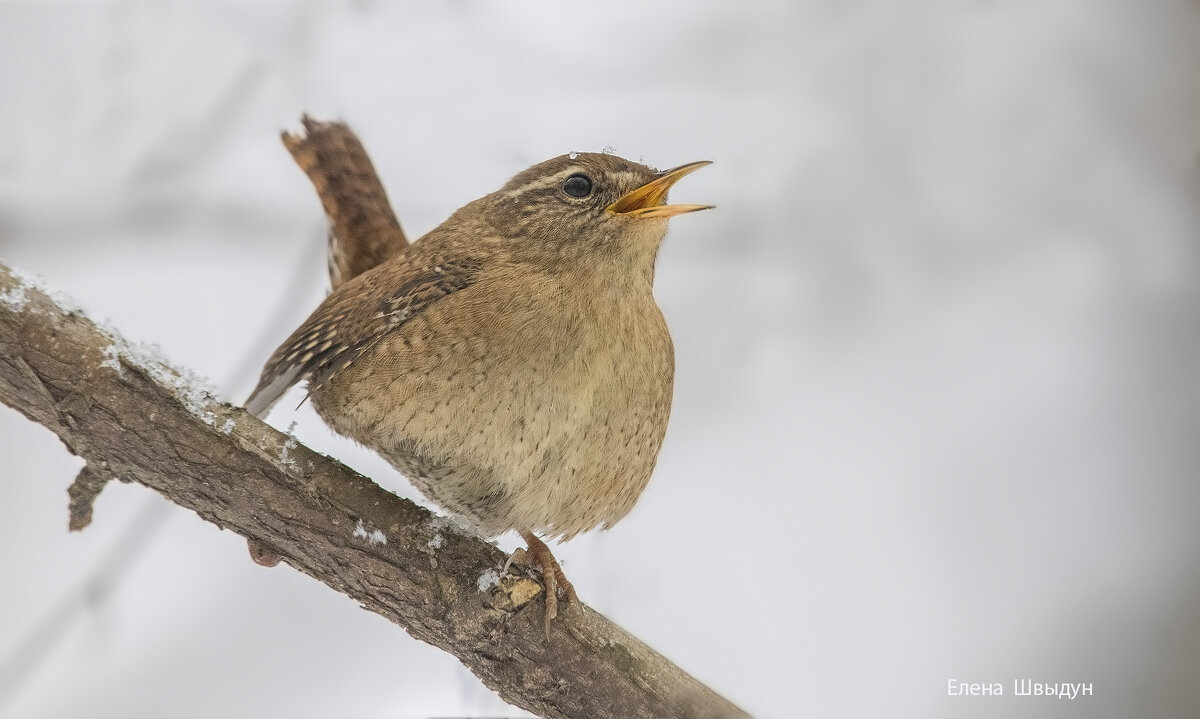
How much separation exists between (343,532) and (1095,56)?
136 inches

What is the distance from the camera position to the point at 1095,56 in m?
4.03

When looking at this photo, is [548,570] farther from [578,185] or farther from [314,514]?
[578,185]

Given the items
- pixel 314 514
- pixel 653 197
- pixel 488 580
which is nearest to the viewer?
pixel 314 514

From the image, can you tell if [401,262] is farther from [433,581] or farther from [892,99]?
[892,99]

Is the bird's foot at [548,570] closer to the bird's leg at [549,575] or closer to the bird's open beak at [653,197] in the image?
the bird's leg at [549,575]

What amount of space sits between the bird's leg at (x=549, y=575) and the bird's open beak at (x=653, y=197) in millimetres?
828

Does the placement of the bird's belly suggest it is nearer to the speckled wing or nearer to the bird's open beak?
the speckled wing

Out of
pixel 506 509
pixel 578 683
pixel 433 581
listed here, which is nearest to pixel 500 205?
pixel 506 509

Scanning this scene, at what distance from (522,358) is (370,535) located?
19.9 inches

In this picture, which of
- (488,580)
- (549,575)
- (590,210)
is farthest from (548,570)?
(590,210)

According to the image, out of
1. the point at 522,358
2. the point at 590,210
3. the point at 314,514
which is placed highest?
the point at 590,210

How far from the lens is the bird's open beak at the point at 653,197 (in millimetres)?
2414

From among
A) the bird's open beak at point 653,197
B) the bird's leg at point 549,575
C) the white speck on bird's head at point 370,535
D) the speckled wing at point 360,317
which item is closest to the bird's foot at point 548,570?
the bird's leg at point 549,575

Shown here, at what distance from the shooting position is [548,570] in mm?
2404
